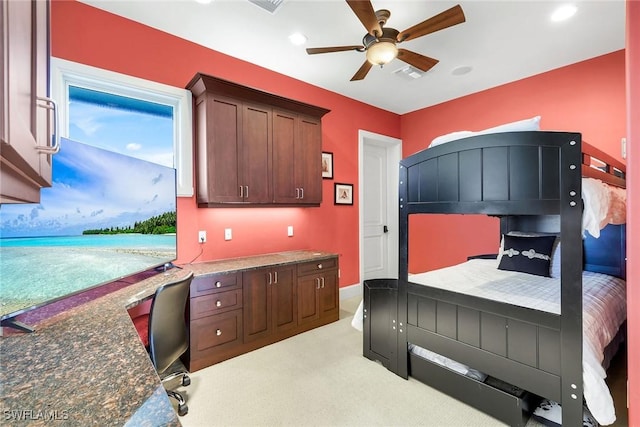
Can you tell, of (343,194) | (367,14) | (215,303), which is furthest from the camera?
A: (343,194)

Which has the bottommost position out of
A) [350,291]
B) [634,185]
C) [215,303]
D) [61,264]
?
[350,291]

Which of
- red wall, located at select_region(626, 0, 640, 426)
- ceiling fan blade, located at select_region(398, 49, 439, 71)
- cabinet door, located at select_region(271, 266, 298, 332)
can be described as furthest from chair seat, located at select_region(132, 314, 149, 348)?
ceiling fan blade, located at select_region(398, 49, 439, 71)

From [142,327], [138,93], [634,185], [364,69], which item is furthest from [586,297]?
[138,93]

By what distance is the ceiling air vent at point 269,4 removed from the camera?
2213 mm

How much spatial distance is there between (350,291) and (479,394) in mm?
2467

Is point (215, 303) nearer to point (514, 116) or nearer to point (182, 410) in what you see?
point (182, 410)

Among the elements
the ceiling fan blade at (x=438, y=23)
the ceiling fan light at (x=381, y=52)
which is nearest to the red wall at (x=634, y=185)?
the ceiling fan blade at (x=438, y=23)

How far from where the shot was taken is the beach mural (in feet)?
3.90

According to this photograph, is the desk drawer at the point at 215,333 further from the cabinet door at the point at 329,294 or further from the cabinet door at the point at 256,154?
the cabinet door at the point at 256,154

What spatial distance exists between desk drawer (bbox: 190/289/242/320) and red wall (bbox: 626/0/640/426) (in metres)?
2.42

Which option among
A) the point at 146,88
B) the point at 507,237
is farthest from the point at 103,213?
the point at 507,237

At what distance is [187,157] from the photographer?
9.04 ft

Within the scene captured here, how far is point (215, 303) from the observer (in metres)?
2.45

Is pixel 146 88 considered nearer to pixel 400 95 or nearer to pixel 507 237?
pixel 400 95
